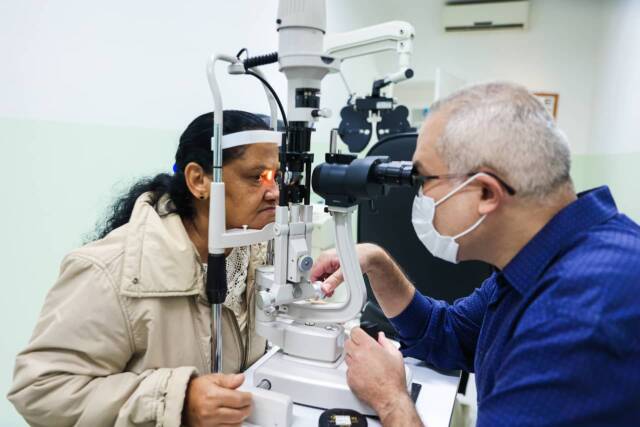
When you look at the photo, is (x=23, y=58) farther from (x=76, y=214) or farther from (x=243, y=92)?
(x=243, y=92)

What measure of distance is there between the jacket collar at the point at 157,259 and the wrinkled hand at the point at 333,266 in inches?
13.5

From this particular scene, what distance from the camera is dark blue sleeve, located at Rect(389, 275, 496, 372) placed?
1207mm

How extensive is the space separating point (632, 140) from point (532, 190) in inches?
124

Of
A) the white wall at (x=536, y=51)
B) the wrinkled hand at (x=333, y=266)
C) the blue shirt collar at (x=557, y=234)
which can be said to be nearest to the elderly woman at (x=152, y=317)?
the wrinkled hand at (x=333, y=266)

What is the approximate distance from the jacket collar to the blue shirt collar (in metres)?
0.71

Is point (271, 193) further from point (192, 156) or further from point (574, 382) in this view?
point (574, 382)

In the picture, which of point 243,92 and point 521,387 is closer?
point 521,387

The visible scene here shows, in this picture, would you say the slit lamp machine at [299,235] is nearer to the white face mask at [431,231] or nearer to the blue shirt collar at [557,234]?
the white face mask at [431,231]

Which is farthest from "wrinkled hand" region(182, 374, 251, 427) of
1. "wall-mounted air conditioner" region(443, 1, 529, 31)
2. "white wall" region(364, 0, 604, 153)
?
"wall-mounted air conditioner" region(443, 1, 529, 31)

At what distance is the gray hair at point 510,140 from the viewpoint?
786 millimetres

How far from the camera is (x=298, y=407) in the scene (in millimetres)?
1031

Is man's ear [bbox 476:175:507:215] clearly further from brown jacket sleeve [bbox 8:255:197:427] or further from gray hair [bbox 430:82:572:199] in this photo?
brown jacket sleeve [bbox 8:255:197:427]

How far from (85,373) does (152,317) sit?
0.54 feet

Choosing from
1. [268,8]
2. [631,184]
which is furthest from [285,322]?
[631,184]
